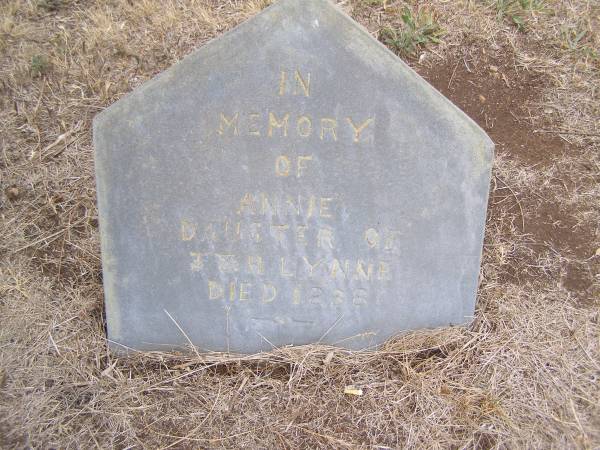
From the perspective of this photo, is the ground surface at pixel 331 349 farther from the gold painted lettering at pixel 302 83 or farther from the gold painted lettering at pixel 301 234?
the gold painted lettering at pixel 302 83

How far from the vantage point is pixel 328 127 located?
2.00 metres

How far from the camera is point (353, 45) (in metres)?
1.89

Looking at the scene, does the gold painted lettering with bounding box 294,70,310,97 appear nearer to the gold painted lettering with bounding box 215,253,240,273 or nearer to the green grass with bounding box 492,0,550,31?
the gold painted lettering with bounding box 215,253,240,273

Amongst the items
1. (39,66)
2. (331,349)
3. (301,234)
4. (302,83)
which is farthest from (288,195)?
(39,66)

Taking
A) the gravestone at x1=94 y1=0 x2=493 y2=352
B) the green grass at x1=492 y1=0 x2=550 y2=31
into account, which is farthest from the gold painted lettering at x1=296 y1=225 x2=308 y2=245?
the green grass at x1=492 y1=0 x2=550 y2=31

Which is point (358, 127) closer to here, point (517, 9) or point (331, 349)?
point (331, 349)

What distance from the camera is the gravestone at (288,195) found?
1936 millimetres

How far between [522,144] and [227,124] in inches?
62.6

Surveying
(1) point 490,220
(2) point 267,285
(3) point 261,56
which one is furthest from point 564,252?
(3) point 261,56

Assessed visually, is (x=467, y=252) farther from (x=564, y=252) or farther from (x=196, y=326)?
(x=196, y=326)

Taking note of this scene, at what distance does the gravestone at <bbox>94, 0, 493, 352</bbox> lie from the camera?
1936 millimetres

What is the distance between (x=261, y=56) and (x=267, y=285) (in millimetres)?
859

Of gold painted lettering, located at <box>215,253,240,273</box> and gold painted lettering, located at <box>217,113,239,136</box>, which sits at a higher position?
gold painted lettering, located at <box>217,113,239,136</box>

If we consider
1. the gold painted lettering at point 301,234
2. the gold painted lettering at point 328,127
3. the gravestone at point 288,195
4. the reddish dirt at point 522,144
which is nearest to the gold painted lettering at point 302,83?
the gravestone at point 288,195
